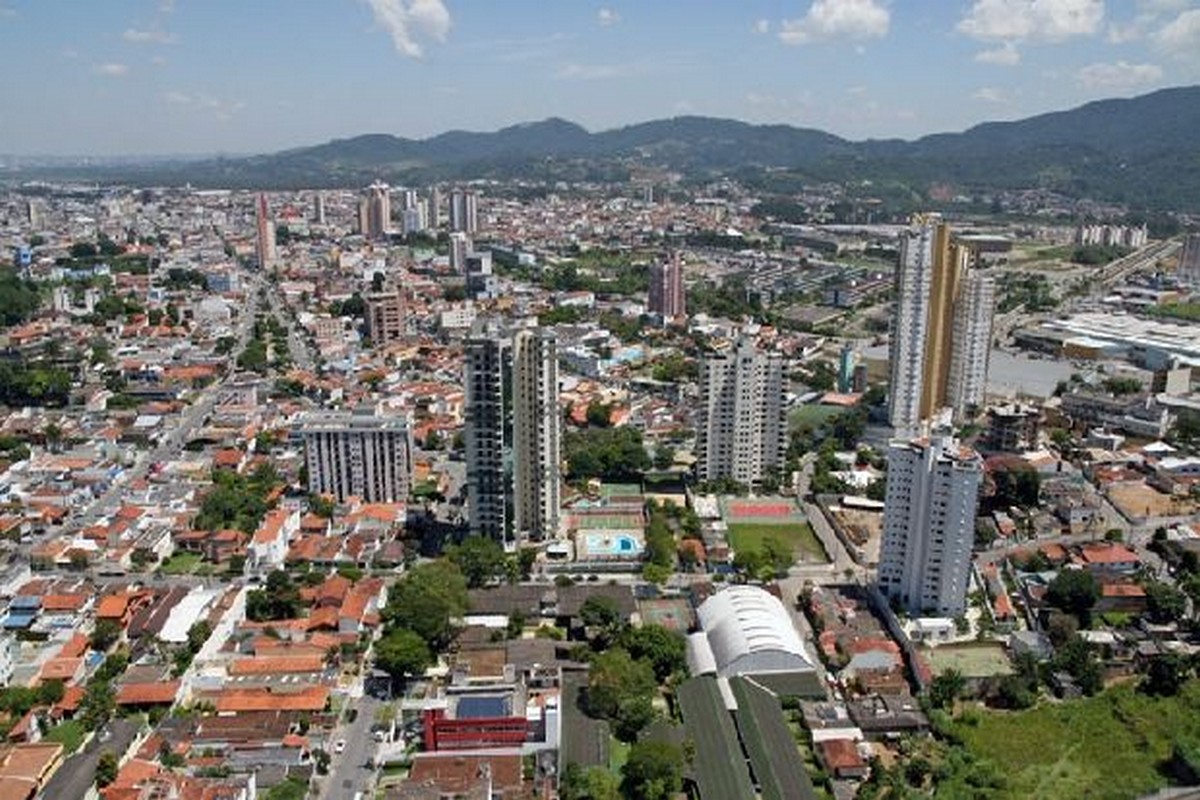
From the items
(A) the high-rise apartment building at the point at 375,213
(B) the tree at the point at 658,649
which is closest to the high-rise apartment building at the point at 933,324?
(B) the tree at the point at 658,649

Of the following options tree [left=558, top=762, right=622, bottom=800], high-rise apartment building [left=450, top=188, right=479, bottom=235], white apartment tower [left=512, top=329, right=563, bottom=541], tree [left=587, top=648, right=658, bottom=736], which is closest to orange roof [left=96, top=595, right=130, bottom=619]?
white apartment tower [left=512, top=329, right=563, bottom=541]

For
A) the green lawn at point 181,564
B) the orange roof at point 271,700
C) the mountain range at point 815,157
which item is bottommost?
the green lawn at point 181,564

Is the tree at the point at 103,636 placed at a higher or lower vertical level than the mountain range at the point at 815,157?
lower

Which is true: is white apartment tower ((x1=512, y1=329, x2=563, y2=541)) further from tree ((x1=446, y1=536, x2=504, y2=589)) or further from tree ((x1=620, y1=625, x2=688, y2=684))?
tree ((x1=620, y1=625, x2=688, y2=684))

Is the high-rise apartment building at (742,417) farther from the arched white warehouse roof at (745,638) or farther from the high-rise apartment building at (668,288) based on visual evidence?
the high-rise apartment building at (668,288)

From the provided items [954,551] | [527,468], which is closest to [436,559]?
[527,468]

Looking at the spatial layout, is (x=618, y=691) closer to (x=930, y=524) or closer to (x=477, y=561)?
(x=477, y=561)
